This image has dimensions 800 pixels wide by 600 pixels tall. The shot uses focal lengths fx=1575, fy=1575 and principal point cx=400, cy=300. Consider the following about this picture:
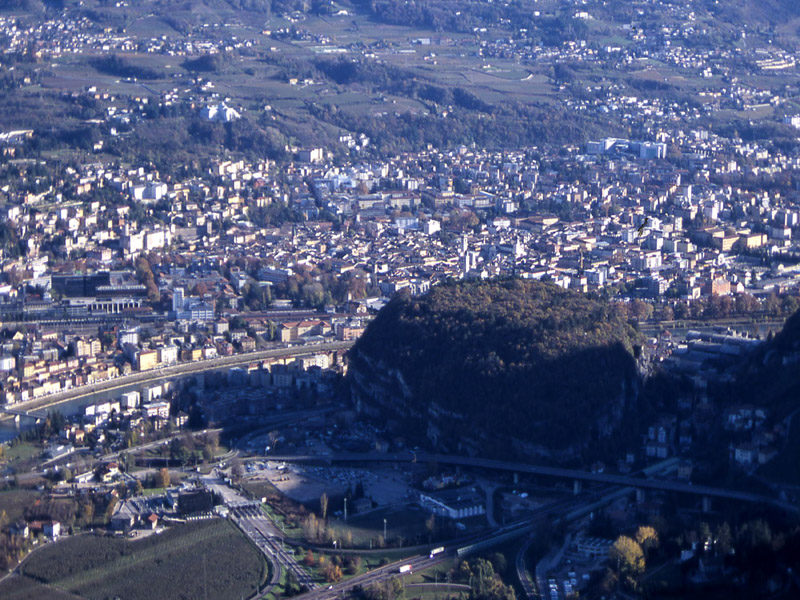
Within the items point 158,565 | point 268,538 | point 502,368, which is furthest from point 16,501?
point 502,368

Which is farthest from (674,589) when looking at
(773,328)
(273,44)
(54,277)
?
(273,44)

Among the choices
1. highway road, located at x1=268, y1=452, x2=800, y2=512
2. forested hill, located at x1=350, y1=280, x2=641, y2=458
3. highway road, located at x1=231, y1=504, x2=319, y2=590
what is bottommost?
highway road, located at x1=231, y1=504, x2=319, y2=590

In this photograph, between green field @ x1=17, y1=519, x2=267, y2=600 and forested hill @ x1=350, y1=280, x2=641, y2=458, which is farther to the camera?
forested hill @ x1=350, y1=280, x2=641, y2=458

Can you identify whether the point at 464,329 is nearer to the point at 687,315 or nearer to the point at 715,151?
the point at 687,315

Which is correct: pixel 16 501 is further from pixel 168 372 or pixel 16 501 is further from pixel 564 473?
pixel 564 473

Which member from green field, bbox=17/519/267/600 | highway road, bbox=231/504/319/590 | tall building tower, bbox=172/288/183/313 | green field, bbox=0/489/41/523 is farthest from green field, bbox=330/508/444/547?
tall building tower, bbox=172/288/183/313

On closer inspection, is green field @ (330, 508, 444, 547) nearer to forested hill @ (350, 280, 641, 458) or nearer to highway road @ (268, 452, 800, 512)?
highway road @ (268, 452, 800, 512)
